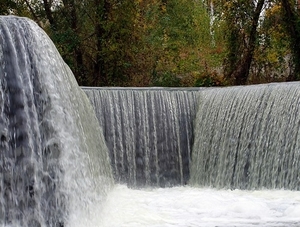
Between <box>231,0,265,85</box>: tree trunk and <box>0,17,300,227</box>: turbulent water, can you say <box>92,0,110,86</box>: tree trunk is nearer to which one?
<box>231,0,265,85</box>: tree trunk

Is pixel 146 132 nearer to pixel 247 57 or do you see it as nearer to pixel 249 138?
pixel 249 138

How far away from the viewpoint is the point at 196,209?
19.0 feet

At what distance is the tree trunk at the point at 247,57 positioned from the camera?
1266cm

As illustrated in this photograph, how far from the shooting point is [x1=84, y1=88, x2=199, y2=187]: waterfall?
834 centimetres

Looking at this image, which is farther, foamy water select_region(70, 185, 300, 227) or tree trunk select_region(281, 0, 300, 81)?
tree trunk select_region(281, 0, 300, 81)

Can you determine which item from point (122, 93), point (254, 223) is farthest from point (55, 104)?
point (122, 93)

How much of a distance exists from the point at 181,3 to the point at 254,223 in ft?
44.1

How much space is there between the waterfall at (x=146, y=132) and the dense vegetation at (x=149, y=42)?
407 cm

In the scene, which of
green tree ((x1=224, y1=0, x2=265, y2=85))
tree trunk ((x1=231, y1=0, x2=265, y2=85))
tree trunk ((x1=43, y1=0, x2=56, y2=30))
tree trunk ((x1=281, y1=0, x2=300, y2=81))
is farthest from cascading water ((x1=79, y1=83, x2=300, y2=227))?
tree trunk ((x1=43, y1=0, x2=56, y2=30))

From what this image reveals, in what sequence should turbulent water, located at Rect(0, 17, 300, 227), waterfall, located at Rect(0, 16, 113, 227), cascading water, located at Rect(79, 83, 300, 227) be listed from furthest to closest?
cascading water, located at Rect(79, 83, 300, 227), turbulent water, located at Rect(0, 17, 300, 227), waterfall, located at Rect(0, 16, 113, 227)

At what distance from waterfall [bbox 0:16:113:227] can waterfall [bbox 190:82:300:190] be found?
8.71 feet

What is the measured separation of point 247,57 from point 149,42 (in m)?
2.34

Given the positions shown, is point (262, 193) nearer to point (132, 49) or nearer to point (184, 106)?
point (184, 106)

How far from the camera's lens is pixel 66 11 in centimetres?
1376
